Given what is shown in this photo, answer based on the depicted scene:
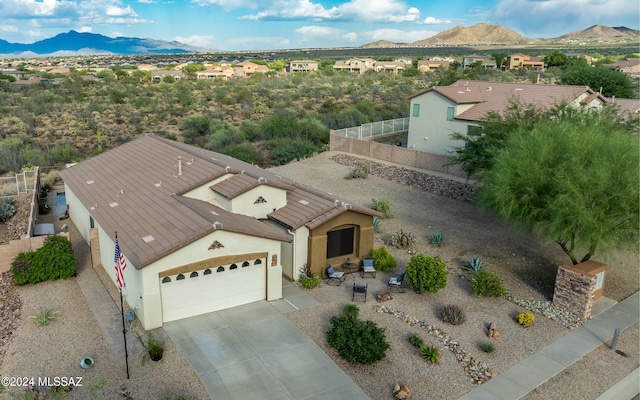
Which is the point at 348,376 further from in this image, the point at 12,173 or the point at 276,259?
the point at 12,173

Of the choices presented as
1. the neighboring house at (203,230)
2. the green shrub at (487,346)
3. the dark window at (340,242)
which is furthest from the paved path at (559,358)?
the dark window at (340,242)

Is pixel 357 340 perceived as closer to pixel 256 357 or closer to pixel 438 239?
pixel 256 357

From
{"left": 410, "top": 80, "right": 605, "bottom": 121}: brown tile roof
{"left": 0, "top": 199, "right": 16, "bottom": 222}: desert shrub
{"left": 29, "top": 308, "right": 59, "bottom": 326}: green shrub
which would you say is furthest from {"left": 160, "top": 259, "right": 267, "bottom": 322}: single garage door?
{"left": 410, "top": 80, "right": 605, "bottom": 121}: brown tile roof

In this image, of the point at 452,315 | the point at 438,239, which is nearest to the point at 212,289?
the point at 452,315

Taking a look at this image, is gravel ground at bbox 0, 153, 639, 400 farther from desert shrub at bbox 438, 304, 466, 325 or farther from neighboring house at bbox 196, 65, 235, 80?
neighboring house at bbox 196, 65, 235, 80

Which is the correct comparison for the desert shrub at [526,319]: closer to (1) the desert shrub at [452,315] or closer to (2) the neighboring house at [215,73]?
(1) the desert shrub at [452,315]

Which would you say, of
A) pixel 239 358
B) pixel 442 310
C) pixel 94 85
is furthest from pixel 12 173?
pixel 94 85
